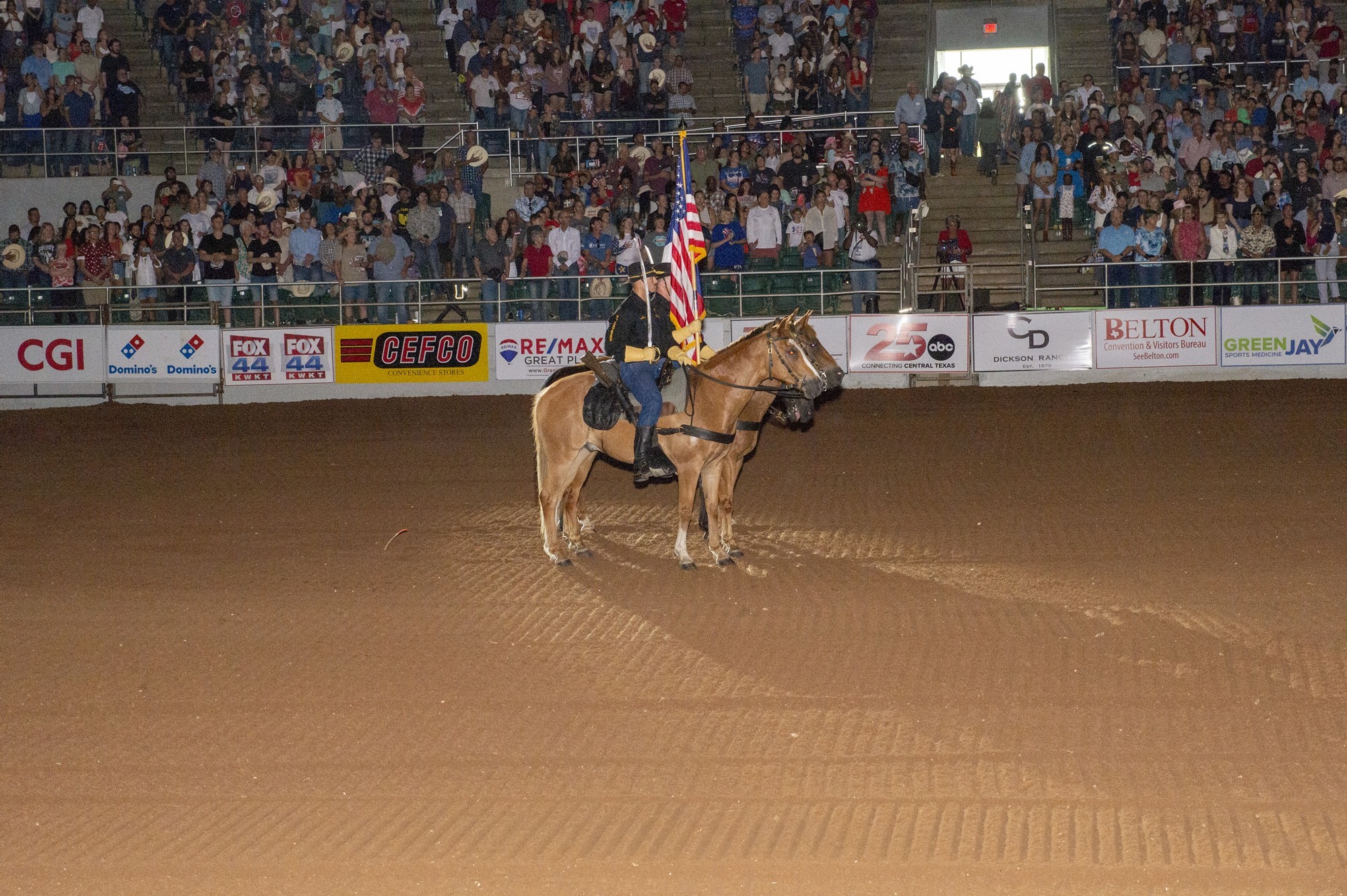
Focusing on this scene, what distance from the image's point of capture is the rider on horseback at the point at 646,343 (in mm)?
11922

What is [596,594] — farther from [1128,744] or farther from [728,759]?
[1128,744]

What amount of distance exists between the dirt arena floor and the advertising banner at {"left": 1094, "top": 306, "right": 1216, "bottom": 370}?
5.77 metres

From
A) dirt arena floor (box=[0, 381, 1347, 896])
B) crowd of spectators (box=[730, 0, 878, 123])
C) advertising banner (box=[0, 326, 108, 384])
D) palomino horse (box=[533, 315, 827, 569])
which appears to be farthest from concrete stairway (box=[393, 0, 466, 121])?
palomino horse (box=[533, 315, 827, 569])

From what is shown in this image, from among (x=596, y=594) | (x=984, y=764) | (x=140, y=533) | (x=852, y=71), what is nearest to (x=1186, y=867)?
(x=984, y=764)

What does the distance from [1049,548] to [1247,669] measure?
12.4 ft

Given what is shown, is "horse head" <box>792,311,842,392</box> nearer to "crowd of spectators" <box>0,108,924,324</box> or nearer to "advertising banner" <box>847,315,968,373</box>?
"crowd of spectators" <box>0,108,924,324</box>

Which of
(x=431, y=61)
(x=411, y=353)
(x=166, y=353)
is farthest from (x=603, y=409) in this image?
(x=431, y=61)

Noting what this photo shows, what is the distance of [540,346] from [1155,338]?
1030 cm

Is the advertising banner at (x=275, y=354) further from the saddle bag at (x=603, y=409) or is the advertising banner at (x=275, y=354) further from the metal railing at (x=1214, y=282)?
the saddle bag at (x=603, y=409)

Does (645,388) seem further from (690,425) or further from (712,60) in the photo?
(712,60)

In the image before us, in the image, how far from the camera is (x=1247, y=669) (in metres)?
8.69

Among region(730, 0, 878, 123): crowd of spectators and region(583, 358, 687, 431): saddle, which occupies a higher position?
region(730, 0, 878, 123): crowd of spectators

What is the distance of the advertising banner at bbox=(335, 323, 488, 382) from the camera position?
2364 cm

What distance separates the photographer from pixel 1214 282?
907 inches
